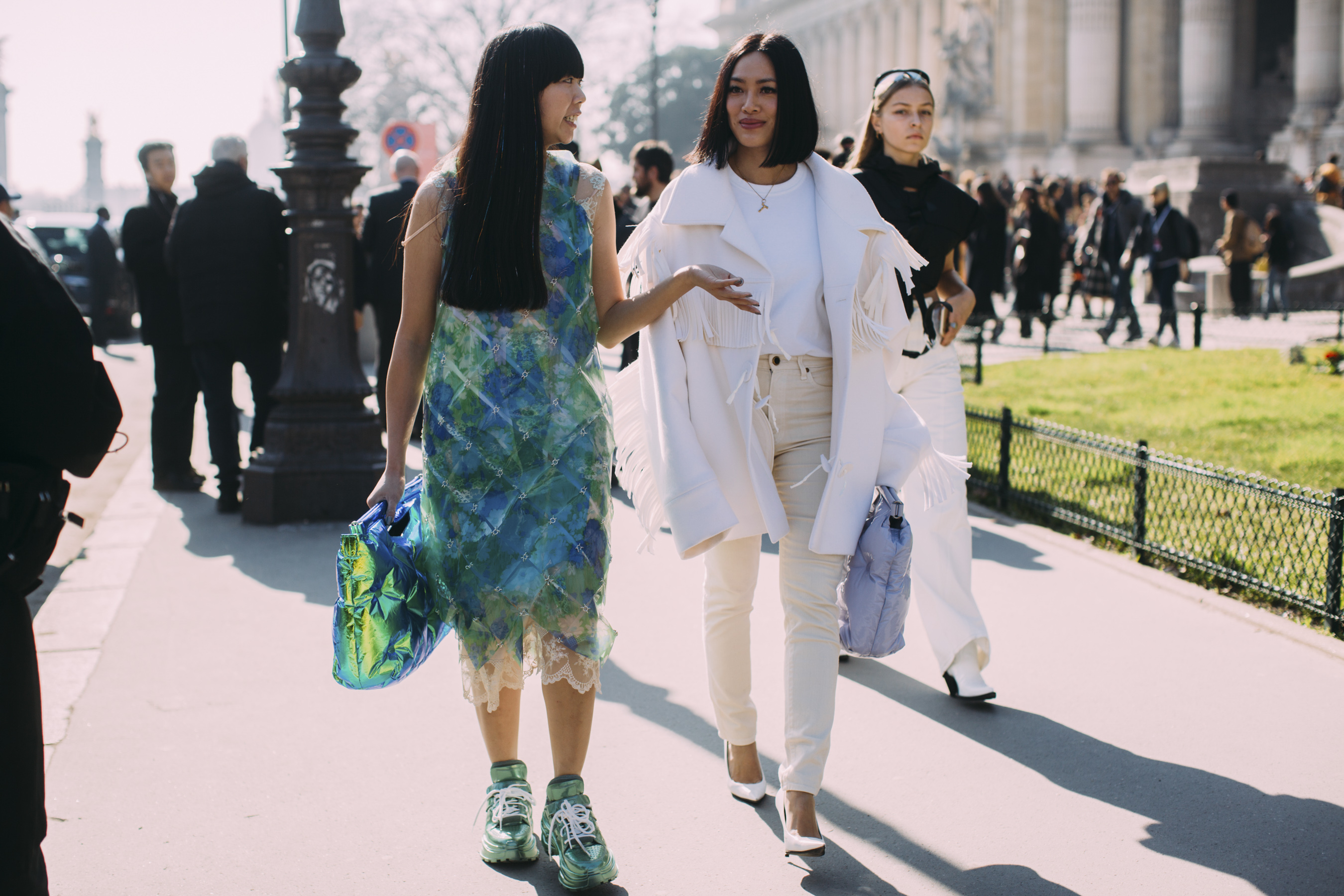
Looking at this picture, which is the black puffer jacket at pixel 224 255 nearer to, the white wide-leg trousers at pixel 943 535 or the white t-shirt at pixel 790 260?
the white wide-leg trousers at pixel 943 535

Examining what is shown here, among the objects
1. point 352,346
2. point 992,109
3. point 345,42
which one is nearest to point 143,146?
point 352,346

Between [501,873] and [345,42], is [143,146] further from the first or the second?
[345,42]

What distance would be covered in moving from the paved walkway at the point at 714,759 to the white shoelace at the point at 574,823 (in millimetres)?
130

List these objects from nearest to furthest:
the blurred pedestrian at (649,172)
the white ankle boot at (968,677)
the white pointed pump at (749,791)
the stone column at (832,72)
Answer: the white pointed pump at (749,791) < the white ankle boot at (968,677) < the blurred pedestrian at (649,172) < the stone column at (832,72)

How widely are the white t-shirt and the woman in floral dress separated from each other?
203mm

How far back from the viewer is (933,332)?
4770 mm

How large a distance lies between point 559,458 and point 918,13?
6360cm

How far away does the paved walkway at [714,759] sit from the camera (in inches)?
135

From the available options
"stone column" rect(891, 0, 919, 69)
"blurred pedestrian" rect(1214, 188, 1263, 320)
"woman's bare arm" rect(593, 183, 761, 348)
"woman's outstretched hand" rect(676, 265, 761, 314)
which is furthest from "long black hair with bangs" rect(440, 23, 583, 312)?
"stone column" rect(891, 0, 919, 69)

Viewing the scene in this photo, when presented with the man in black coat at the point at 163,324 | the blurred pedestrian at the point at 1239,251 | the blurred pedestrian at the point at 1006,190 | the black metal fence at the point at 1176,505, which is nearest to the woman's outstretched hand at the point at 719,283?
the black metal fence at the point at 1176,505

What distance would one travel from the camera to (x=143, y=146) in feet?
29.3

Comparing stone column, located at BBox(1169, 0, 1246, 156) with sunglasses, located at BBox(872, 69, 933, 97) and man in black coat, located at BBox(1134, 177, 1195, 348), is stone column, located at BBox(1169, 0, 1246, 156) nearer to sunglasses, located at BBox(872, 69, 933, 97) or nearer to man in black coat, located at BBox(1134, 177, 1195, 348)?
man in black coat, located at BBox(1134, 177, 1195, 348)

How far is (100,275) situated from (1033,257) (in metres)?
13.8
